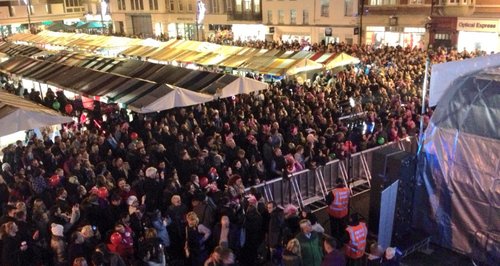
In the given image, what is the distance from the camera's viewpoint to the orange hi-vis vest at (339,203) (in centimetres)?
832

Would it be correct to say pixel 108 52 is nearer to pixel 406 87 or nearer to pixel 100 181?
pixel 406 87

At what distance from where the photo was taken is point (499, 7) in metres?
27.6

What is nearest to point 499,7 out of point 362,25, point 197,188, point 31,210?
point 362,25

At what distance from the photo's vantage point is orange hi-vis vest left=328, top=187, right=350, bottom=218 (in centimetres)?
832

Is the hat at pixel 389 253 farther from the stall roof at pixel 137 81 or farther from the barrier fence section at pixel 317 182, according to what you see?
the stall roof at pixel 137 81

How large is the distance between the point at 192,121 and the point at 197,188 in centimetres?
588

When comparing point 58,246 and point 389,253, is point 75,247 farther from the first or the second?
point 389,253

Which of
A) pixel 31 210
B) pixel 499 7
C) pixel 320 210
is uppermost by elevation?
pixel 499 7

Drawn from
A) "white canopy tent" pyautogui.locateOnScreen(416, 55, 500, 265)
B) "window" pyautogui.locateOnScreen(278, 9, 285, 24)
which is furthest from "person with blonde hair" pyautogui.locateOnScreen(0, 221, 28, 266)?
"window" pyautogui.locateOnScreen(278, 9, 285, 24)

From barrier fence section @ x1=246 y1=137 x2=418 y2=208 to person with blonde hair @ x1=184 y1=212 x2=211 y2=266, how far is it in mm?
2198

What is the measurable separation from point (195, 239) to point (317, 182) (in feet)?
14.0

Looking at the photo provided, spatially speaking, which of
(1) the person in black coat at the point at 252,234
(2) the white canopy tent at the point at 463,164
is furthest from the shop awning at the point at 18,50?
(2) the white canopy tent at the point at 463,164

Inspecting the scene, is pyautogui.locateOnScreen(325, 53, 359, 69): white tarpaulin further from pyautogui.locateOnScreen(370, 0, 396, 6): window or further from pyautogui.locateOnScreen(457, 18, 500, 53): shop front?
pyautogui.locateOnScreen(370, 0, 396, 6): window

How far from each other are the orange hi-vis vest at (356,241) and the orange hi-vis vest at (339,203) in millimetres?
1400
